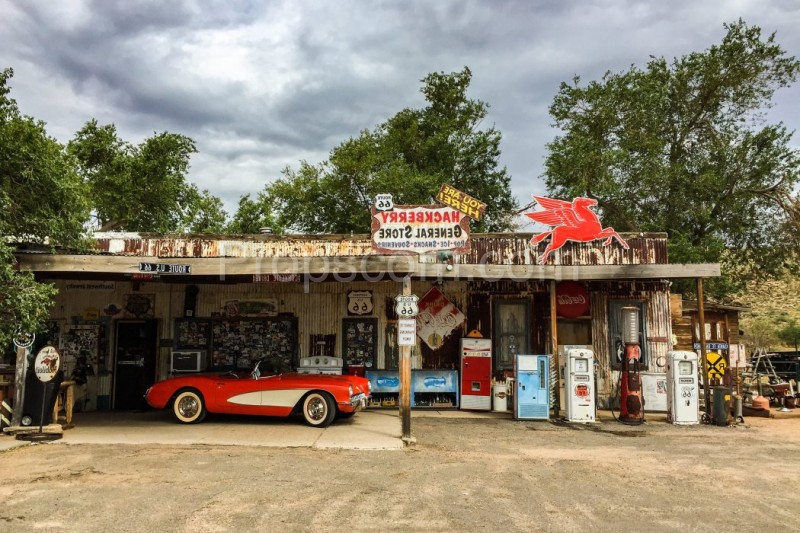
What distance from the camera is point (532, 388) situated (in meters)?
11.8

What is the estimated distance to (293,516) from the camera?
557 cm

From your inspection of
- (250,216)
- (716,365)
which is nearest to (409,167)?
(250,216)

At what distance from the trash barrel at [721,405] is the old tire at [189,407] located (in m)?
10.0

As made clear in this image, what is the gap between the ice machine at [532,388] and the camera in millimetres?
11773

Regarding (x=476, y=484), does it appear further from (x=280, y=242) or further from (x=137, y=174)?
(x=137, y=174)

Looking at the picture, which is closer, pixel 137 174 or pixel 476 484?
pixel 476 484

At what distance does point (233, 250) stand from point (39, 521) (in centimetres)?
899

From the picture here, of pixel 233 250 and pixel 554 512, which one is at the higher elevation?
pixel 233 250

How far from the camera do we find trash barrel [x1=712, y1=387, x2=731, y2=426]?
11.5 meters

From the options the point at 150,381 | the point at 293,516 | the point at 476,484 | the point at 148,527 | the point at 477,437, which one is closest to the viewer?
the point at 148,527

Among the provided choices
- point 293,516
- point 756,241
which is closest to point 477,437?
point 293,516

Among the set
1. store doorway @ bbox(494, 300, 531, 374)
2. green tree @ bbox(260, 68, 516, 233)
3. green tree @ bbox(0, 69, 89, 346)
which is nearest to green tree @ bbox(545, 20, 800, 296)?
green tree @ bbox(260, 68, 516, 233)

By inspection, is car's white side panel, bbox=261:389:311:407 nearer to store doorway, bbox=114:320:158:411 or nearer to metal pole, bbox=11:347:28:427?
metal pole, bbox=11:347:28:427

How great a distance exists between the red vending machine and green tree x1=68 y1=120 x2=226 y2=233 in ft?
A: 59.1
